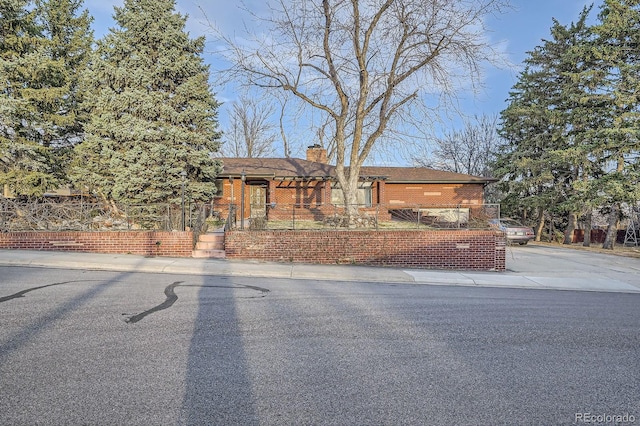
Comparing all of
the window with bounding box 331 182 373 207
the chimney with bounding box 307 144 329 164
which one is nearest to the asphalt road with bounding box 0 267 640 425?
the window with bounding box 331 182 373 207

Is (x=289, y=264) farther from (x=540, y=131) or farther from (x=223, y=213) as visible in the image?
(x=540, y=131)

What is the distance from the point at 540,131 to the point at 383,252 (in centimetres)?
2061

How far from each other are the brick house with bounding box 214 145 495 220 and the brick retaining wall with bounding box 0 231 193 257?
8.84 m

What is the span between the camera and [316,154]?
98.6 ft

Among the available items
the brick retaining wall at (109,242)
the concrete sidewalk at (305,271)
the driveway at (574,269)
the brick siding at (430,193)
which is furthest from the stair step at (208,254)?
the brick siding at (430,193)

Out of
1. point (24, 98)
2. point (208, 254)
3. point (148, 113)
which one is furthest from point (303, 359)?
point (24, 98)

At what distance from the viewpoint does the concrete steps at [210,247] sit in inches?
490

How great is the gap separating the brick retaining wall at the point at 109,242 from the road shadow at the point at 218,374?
6.81 meters

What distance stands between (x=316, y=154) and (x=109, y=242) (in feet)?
64.6

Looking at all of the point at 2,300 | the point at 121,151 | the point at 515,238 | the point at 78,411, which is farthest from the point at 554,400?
the point at 515,238

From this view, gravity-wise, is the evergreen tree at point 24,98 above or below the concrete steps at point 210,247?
above

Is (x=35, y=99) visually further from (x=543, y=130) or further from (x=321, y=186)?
(x=543, y=130)

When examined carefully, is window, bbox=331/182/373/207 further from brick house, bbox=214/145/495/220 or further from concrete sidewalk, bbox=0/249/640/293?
concrete sidewalk, bbox=0/249/640/293

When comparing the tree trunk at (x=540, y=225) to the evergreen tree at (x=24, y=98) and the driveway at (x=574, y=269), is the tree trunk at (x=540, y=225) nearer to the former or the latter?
the driveway at (x=574, y=269)
